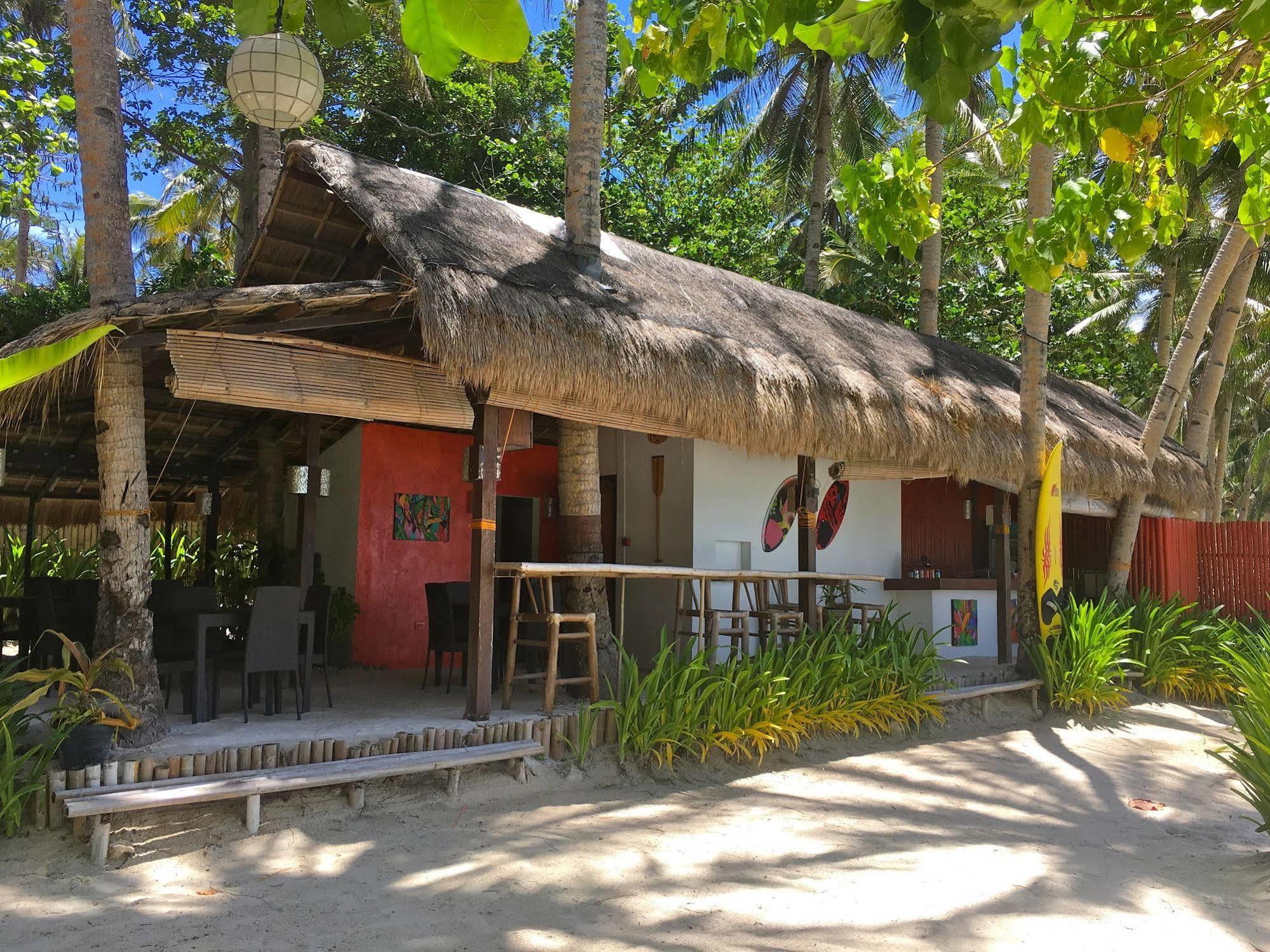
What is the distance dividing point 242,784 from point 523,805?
5.04 ft

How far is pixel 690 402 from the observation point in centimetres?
662

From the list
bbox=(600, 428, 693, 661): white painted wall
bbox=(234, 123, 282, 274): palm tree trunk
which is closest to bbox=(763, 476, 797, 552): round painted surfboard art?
bbox=(600, 428, 693, 661): white painted wall

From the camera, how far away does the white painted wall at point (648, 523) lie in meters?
8.91

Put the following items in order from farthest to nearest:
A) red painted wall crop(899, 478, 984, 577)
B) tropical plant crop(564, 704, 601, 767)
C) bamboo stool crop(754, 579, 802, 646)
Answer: red painted wall crop(899, 478, 984, 577) → bamboo stool crop(754, 579, 802, 646) → tropical plant crop(564, 704, 601, 767)

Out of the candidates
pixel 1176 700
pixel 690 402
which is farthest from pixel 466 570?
pixel 1176 700

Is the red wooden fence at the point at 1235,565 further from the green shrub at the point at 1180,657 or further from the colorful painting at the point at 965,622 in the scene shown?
the colorful painting at the point at 965,622

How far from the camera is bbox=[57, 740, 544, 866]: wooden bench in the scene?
13.8 feet

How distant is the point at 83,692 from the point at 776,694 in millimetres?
4177

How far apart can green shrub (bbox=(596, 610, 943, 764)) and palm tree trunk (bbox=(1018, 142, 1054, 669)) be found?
1.39m

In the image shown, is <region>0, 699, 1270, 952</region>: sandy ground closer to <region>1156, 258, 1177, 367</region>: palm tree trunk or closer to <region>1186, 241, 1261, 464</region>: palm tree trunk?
<region>1186, 241, 1261, 464</region>: palm tree trunk

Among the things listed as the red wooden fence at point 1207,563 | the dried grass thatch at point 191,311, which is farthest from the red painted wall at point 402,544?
the red wooden fence at point 1207,563

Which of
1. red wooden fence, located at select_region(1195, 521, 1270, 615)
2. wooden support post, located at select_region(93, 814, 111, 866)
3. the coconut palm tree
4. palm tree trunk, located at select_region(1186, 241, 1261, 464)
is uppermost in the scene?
the coconut palm tree

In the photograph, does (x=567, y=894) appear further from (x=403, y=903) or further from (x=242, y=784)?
(x=242, y=784)

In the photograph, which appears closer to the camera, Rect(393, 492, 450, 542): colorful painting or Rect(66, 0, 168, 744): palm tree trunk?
Rect(66, 0, 168, 744): palm tree trunk
